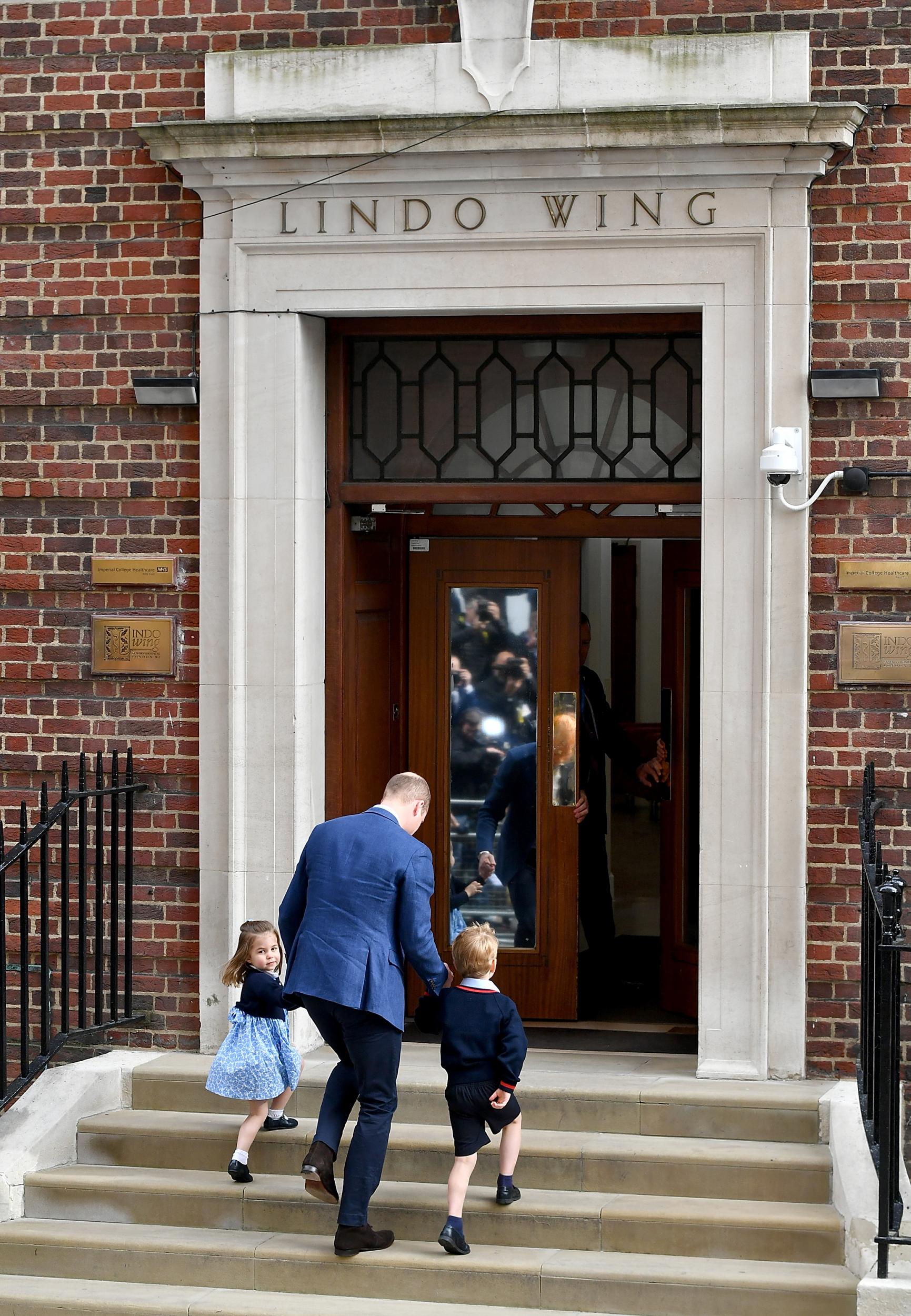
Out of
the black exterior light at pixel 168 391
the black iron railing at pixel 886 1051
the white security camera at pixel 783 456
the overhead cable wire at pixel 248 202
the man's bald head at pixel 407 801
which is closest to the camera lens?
the black iron railing at pixel 886 1051

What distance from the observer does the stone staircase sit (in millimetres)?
5625

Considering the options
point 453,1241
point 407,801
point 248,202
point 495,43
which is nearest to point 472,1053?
point 453,1241

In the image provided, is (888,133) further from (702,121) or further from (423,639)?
(423,639)

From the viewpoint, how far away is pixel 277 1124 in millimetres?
6359

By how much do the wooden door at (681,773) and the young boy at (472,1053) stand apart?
2518 mm

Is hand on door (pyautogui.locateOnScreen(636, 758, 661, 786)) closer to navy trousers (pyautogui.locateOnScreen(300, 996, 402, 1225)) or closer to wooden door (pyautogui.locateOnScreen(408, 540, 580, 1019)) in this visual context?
wooden door (pyautogui.locateOnScreen(408, 540, 580, 1019))

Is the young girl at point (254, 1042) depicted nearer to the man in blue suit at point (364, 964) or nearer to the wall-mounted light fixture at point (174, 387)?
the man in blue suit at point (364, 964)

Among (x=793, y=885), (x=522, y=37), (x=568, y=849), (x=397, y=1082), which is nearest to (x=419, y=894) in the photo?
(x=397, y=1082)

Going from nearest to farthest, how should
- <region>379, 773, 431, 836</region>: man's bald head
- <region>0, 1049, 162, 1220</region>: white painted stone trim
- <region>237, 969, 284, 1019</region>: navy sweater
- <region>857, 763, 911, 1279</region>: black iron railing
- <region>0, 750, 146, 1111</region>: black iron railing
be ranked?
<region>857, 763, 911, 1279</region>: black iron railing < <region>379, 773, 431, 836</region>: man's bald head < <region>237, 969, 284, 1019</region>: navy sweater < <region>0, 1049, 162, 1220</region>: white painted stone trim < <region>0, 750, 146, 1111</region>: black iron railing

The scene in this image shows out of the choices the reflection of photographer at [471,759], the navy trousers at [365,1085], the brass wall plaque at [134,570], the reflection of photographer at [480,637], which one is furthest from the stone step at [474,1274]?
the reflection of photographer at [480,637]

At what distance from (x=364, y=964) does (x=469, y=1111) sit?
637 millimetres

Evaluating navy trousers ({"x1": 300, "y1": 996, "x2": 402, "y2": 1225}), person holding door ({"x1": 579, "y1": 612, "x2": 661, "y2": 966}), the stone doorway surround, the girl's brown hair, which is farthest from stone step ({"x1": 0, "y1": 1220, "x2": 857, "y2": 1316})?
person holding door ({"x1": 579, "y1": 612, "x2": 661, "y2": 966})

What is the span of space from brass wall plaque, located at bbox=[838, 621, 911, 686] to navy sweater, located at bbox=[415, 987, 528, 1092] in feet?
6.95

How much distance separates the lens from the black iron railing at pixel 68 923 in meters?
6.58
